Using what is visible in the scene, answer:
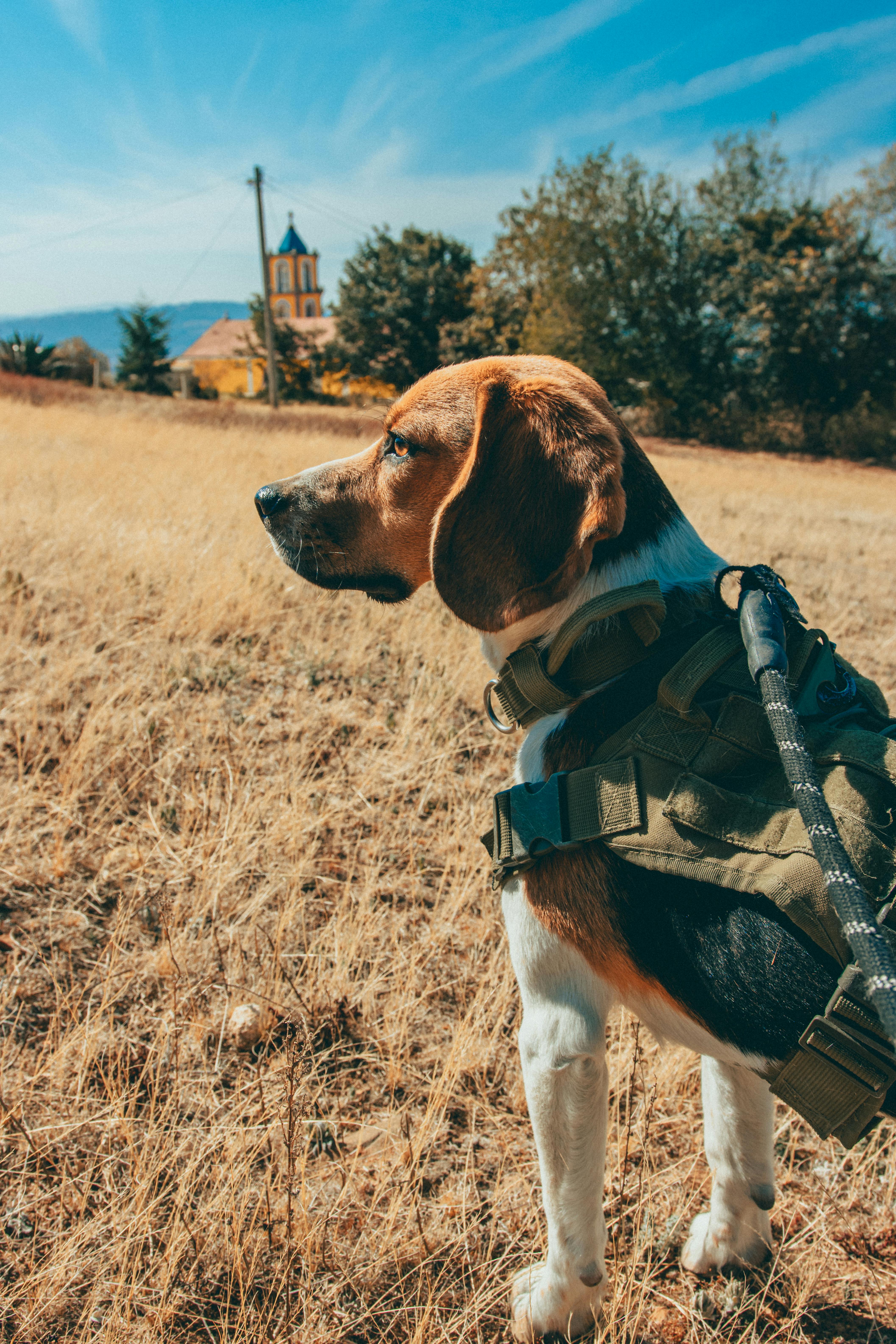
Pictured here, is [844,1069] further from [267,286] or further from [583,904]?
[267,286]

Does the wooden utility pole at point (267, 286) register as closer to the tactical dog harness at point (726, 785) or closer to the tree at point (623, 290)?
the tree at point (623, 290)

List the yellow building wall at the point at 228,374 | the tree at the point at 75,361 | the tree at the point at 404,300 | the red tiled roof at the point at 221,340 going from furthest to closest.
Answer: the red tiled roof at the point at 221,340 → the yellow building wall at the point at 228,374 → the tree at the point at 404,300 → the tree at the point at 75,361

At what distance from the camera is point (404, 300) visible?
39594 mm

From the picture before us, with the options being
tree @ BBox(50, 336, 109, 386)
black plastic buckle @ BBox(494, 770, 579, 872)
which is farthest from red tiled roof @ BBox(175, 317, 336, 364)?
black plastic buckle @ BBox(494, 770, 579, 872)

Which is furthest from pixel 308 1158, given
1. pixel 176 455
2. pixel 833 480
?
pixel 833 480

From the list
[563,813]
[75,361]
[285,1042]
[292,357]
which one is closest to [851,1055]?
[563,813]

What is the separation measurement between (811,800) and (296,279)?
503 feet

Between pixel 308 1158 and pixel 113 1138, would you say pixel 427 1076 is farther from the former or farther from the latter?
pixel 113 1138

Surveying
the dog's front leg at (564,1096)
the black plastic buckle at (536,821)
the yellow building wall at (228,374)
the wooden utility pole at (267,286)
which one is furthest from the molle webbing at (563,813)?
the yellow building wall at (228,374)

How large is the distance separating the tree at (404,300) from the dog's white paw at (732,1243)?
41.4 metres

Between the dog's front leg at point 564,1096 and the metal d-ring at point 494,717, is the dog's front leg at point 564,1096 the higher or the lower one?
the lower one

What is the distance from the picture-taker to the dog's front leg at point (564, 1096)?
1482mm

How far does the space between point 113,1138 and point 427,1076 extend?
0.85m

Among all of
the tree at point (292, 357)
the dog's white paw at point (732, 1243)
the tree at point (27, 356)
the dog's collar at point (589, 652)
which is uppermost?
the tree at point (292, 357)
